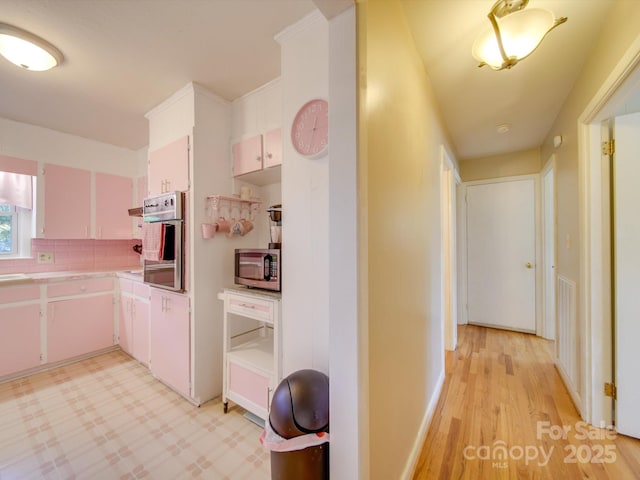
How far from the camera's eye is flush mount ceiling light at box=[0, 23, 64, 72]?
4.70ft

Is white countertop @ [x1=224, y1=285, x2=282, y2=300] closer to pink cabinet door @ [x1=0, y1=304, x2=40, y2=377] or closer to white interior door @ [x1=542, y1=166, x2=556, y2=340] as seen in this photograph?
pink cabinet door @ [x1=0, y1=304, x2=40, y2=377]

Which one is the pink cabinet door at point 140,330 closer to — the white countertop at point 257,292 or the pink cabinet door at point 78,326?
the pink cabinet door at point 78,326

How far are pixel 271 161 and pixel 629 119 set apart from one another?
225 cm

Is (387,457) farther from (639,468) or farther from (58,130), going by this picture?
(58,130)

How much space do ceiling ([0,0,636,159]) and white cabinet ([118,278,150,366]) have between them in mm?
1682

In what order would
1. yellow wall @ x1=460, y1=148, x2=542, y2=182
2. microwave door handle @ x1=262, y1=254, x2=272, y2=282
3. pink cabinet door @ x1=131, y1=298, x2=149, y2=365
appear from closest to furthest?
microwave door handle @ x1=262, y1=254, x2=272, y2=282
pink cabinet door @ x1=131, y1=298, x2=149, y2=365
yellow wall @ x1=460, y1=148, x2=542, y2=182

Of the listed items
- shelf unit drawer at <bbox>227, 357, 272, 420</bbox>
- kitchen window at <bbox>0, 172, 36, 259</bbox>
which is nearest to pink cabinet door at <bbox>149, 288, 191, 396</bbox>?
shelf unit drawer at <bbox>227, 357, 272, 420</bbox>

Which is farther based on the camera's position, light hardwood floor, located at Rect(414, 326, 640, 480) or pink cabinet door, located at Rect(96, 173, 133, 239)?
pink cabinet door, located at Rect(96, 173, 133, 239)

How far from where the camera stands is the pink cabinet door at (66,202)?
2.67 meters

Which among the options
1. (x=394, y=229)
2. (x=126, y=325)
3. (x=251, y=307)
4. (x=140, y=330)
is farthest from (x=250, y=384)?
(x=126, y=325)

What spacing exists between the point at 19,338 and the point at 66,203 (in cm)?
135

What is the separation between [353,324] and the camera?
Answer: 85cm

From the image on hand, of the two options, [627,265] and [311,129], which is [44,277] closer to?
[311,129]

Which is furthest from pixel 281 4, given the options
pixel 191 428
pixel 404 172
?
pixel 191 428
